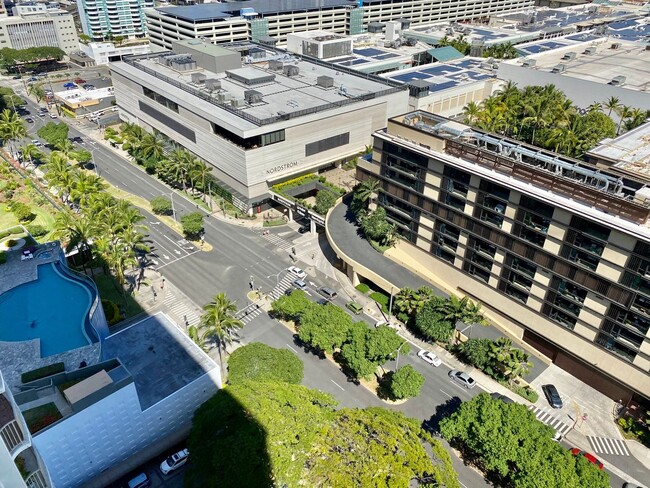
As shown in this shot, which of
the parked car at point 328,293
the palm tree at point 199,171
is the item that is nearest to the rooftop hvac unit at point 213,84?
the palm tree at point 199,171

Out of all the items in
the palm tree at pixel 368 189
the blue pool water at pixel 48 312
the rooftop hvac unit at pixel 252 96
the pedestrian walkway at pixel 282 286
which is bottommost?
the pedestrian walkway at pixel 282 286

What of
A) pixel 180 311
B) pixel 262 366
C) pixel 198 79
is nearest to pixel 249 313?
pixel 180 311

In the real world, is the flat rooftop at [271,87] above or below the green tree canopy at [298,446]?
above

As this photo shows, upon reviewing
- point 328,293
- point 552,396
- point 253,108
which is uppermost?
point 253,108

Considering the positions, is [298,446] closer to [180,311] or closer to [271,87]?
[180,311]

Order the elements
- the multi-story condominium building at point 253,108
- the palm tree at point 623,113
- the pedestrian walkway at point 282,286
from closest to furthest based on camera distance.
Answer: the pedestrian walkway at point 282,286 → the multi-story condominium building at point 253,108 → the palm tree at point 623,113

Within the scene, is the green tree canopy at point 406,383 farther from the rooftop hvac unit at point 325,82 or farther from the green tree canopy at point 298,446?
the rooftop hvac unit at point 325,82
